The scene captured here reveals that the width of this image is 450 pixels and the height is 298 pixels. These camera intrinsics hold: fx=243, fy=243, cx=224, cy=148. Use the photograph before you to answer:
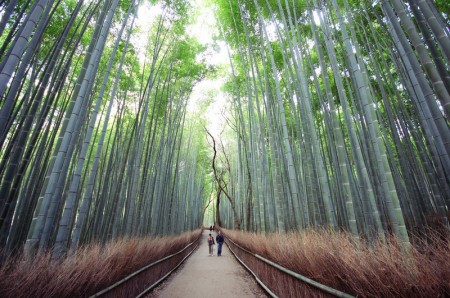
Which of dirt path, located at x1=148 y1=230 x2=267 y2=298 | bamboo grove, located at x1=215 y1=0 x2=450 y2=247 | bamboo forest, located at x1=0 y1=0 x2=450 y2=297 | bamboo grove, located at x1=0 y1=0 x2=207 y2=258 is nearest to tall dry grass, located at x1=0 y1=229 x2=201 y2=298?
bamboo forest, located at x1=0 y1=0 x2=450 y2=297

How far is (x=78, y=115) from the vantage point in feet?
7.46

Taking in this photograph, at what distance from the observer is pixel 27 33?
1422mm

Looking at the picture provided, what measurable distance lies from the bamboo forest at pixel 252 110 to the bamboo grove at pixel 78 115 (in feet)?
0.08

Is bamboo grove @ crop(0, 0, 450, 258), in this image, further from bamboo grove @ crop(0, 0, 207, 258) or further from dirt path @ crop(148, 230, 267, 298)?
dirt path @ crop(148, 230, 267, 298)

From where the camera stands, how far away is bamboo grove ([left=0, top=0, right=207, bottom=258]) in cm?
204

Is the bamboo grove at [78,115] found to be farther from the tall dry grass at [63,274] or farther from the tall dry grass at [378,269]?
the tall dry grass at [378,269]

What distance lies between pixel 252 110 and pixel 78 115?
3895 millimetres

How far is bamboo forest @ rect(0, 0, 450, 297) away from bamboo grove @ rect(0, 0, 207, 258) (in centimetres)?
2

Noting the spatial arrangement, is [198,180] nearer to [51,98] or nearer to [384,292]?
[51,98]

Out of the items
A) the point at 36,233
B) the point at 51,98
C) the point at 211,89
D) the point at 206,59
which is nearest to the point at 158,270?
the point at 36,233

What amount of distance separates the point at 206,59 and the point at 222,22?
5.16ft

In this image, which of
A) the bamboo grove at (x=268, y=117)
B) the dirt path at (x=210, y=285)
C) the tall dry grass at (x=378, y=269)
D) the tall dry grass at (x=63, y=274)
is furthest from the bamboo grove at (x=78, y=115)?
the tall dry grass at (x=378, y=269)

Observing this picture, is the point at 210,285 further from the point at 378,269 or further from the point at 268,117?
the point at 378,269

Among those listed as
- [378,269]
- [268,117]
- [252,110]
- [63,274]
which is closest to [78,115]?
[63,274]
